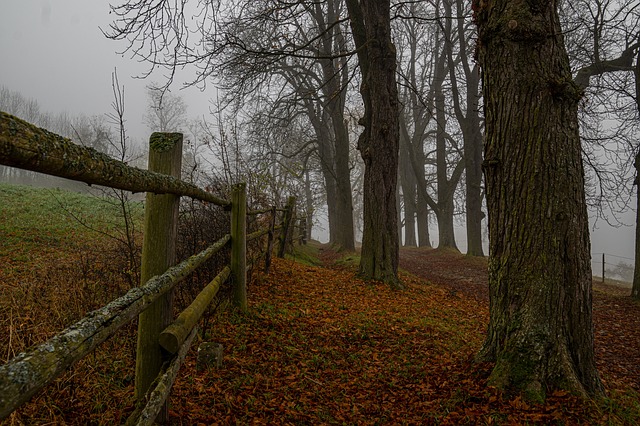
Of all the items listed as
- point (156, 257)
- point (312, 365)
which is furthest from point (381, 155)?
point (156, 257)

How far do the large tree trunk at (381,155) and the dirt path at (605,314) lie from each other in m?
2.10

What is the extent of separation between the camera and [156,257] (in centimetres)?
195

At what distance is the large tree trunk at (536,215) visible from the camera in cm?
270

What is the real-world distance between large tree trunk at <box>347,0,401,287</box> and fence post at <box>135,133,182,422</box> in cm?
565

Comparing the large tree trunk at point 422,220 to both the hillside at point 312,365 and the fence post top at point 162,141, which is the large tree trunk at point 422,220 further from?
the fence post top at point 162,141

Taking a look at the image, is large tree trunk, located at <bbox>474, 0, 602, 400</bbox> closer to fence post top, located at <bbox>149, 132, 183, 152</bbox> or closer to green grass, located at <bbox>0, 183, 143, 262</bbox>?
fence post top, located at <bbox>149, 132, 183, 152</bbox>

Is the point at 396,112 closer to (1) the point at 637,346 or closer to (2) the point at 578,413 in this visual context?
(1) the point at 637,346

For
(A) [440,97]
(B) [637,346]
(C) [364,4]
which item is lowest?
(B) [637,346]

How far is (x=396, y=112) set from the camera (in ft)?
24.9

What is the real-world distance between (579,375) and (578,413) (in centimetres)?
38

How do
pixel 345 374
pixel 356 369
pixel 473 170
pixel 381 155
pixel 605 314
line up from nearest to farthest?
pixel 345 374, pixel 356 369, pixel 605 314, pixel 381 155, pixel 473 170

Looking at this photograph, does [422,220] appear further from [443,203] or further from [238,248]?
[238,248]

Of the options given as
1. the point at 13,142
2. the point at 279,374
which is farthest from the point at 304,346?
the point at 13,142

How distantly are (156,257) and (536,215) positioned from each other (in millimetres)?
2623
